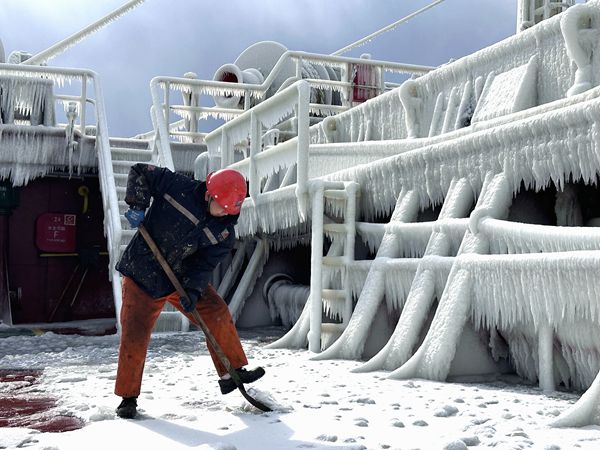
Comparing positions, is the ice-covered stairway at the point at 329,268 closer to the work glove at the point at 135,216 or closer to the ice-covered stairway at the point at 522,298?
the ice-covered stairway at the point at 522,298

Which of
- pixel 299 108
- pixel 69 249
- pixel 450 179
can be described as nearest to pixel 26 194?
pixel 69 249

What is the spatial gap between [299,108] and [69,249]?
6145mm

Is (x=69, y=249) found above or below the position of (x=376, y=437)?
above

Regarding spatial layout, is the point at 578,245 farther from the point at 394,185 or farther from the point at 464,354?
the point at 394,185

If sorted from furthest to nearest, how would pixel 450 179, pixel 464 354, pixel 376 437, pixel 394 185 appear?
pixel 394 185 → pixel 450 179 → pixel 464 354 → pixel 376 437

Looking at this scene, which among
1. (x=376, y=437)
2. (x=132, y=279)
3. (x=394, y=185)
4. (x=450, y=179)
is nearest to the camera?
(x=376, y=437)

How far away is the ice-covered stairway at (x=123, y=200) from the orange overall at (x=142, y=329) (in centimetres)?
430

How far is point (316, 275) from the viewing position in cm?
682

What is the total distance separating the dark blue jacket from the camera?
432 centimetres

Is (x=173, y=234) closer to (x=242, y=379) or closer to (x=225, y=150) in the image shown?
(x=242, y=379)

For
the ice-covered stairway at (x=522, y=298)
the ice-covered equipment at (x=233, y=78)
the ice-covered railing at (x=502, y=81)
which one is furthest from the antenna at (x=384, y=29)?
the ice-covered stairway at (x=522, y=298)

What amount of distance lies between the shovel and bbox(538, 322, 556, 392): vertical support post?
173 cm

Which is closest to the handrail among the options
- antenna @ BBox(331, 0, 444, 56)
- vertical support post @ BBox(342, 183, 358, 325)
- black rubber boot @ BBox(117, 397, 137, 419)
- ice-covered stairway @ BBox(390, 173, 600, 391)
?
vertical support post @ BBox(342, 183, 358, 325)

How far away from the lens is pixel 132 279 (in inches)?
171
